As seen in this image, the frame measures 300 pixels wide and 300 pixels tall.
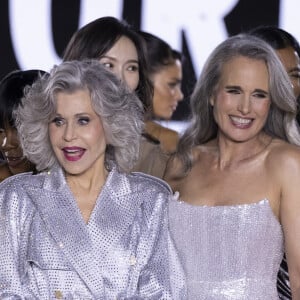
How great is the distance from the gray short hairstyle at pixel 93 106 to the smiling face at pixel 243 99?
30cm

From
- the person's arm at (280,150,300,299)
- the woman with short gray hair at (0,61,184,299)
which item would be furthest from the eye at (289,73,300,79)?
the woman with short gray hair at (0,61,184,299)

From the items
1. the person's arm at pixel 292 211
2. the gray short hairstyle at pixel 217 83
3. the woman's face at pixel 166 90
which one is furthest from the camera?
Answer: the woman's face at pixel 166 90

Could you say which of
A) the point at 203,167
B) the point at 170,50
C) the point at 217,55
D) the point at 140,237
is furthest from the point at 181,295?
the point at 170,50

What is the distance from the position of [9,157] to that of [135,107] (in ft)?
1.85

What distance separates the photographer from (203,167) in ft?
13.5

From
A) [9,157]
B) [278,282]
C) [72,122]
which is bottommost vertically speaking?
[278,282]

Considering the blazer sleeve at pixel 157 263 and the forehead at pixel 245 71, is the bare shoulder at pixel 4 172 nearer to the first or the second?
the blazer sleeve at pixel 157 263

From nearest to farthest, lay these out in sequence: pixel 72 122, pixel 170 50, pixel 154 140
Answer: pixel 72 122, pixel 154 140, pixel 170 50

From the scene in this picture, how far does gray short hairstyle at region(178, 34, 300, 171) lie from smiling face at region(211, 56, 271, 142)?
0.03m

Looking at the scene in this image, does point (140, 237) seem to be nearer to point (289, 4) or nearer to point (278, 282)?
point (278, 282)

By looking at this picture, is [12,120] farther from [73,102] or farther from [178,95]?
[178,95]

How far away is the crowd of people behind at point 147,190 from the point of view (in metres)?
3.67

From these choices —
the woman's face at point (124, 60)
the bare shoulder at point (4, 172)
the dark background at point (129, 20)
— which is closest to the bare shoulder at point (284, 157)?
the woman's face at point (124, 60)

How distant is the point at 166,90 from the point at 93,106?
2017 millimetres
